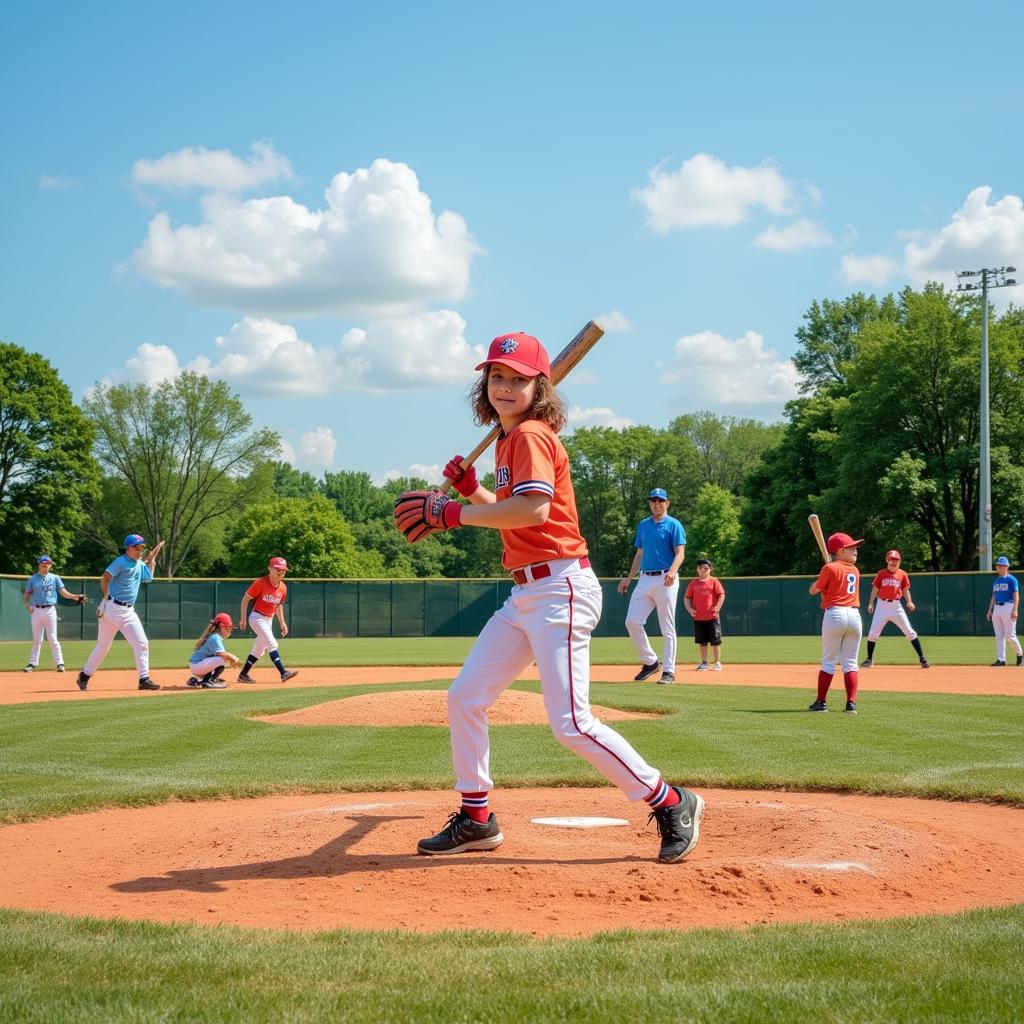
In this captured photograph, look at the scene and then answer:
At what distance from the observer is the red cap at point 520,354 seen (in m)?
5.11

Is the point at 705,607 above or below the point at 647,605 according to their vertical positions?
below

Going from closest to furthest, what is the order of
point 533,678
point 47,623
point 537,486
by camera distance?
point 537,486, point 533,678, point 47,623

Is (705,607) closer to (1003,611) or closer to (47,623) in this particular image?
(1003,611)

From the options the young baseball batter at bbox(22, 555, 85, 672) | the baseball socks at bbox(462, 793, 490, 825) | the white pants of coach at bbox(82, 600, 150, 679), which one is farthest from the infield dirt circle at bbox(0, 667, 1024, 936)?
the young baseball batter at bbox(22, 555, 85, 672)

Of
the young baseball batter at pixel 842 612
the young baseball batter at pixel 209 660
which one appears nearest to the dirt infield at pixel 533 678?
the young baseball batter at pixel 209 660

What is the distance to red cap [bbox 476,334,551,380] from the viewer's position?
5105 millimetres

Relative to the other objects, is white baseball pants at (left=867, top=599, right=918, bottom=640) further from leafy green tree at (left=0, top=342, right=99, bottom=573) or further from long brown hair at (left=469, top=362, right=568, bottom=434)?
leafy green tree at (left=0, top=342, right=99, bottom=573)

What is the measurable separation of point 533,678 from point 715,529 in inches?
2480

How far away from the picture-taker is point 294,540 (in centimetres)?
7231

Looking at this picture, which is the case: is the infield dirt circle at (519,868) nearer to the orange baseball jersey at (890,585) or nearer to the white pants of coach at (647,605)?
the white pants of coach at (647,605)

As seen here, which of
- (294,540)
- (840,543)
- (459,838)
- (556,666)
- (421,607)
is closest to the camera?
(556,666)

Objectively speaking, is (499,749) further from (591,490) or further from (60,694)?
(591,490)

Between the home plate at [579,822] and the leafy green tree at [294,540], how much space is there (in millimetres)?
66969

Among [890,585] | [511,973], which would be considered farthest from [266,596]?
[511,973]
